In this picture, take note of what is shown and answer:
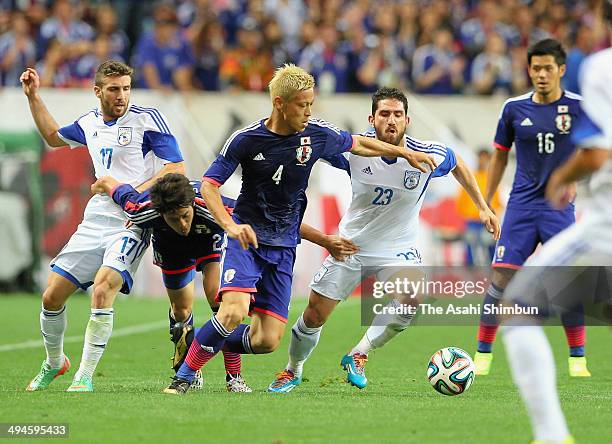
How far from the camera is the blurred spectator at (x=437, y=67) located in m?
22.1

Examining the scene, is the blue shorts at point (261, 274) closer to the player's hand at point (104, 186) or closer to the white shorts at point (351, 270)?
the white shorts at point (351, 270)

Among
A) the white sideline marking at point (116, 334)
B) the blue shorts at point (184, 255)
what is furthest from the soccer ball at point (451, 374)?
the white sideline marking at point (116, 334)

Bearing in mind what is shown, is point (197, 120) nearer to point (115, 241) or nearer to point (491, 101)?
point (491, 101)

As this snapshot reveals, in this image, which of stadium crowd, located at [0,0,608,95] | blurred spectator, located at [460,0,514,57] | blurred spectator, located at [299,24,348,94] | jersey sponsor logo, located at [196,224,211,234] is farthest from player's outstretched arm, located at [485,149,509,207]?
blurred spectator, located at [460,0,514,57]

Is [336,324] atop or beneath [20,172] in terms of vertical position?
beneath

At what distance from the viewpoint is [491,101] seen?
862 inches

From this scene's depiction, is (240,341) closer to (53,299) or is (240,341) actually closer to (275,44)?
(53,299)

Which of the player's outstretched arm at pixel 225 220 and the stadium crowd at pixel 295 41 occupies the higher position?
the stadium crowd at pixel 295 41

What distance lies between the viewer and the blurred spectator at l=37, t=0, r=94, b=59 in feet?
66.0

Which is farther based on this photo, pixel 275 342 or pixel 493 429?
pixel 275 342

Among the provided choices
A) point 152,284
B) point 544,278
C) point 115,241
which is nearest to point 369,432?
point 544,278

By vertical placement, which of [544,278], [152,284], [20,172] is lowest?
[152,284]

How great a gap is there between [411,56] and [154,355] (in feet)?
39.3

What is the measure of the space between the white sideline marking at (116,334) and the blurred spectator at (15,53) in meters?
6.61
